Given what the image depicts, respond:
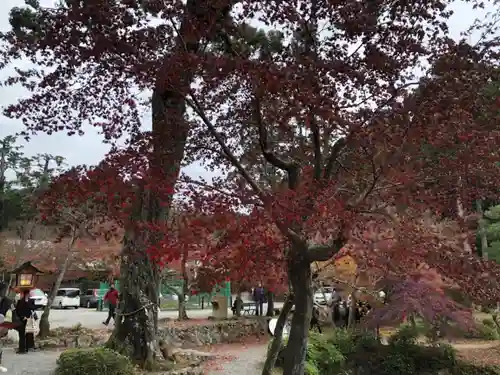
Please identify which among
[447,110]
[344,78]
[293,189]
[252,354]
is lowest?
[252,354]

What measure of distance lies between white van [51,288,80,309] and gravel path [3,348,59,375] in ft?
82.2

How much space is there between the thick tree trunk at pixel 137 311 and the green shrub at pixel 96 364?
0.83 m

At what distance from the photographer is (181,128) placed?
6.32 metres

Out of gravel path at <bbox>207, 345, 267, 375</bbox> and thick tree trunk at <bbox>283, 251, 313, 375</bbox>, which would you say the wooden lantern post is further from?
thick tree trunk at <bbox>283, 251, 313, 375</bbox>

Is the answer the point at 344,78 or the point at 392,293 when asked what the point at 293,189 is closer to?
the point at 344,78

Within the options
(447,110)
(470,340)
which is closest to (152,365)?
(447,110)

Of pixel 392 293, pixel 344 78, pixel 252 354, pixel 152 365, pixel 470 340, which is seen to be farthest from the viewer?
pixel 470 340

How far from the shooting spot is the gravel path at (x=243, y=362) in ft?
38.0

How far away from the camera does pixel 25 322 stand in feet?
40.4

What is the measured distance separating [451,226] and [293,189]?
7.54m

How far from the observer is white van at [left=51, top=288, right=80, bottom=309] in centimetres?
3670

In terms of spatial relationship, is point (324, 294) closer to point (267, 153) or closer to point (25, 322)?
point (25, 322)

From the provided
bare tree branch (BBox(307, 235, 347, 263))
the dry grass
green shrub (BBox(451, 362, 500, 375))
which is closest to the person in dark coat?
bare tree branch (BBox(307, 235, 347, 263))

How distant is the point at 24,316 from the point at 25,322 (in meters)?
0.30
